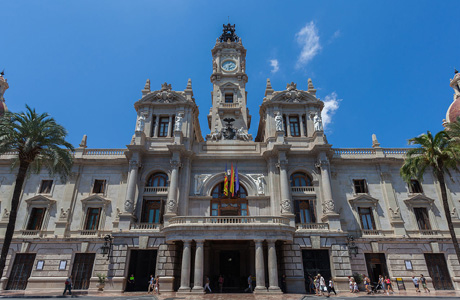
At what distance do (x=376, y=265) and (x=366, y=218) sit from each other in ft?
15.6

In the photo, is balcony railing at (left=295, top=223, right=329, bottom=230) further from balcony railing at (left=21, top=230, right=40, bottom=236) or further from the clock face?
balcony railing at (left=21, top=230, right=40, bottom=236)

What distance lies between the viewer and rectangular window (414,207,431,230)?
1210 inches

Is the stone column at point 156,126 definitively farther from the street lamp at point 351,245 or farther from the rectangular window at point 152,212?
the street lamp at point 351,245

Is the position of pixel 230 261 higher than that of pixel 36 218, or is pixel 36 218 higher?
pixel 36 218

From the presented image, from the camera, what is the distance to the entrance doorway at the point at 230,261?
29453 millimetres

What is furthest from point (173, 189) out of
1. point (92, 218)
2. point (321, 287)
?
point (321, 287)

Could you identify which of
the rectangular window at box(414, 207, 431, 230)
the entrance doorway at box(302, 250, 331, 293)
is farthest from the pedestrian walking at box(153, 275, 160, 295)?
the rectangular window at box(414, 207, 431, 230)

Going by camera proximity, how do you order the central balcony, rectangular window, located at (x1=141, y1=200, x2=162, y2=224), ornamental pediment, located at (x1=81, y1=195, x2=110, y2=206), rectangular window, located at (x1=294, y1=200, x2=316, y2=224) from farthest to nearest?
ornamental pediment, located at (x1=81, y1=195, x2=110, y2=206)
rectangular window, located at (x1=141, y1=200, x2=162, y2=224)
rectangular window, located at (x1=294, y1=200, x2=316, y2=224)
the central balcony

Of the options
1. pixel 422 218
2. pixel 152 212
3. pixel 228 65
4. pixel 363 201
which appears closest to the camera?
pixel 152 212

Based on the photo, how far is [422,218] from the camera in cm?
3120

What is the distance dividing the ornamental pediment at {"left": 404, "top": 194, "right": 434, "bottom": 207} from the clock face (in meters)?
28.7

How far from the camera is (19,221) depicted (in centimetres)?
3073

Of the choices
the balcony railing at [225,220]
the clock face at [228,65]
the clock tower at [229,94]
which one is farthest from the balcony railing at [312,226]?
the clock face at [228,65]

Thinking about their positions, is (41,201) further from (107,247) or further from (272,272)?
(272,272)
